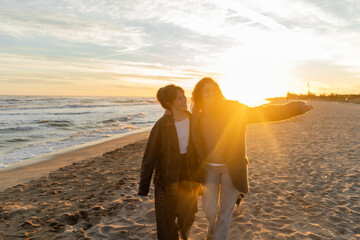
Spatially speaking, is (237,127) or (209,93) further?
(209,93)

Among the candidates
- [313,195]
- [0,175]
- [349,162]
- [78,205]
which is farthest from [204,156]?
[0,175]

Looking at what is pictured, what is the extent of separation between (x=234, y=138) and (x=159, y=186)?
1039mm

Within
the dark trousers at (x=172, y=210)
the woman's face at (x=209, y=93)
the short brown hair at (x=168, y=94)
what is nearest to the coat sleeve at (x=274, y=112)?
the woman's face at (x=209, y=93)

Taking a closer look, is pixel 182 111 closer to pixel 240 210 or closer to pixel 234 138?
pixel 234 138

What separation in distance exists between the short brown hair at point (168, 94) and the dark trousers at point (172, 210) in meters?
1.00

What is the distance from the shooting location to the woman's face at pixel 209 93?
280 cm

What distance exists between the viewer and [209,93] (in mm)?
2793

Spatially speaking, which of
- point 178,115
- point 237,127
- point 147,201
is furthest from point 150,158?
point 147,201

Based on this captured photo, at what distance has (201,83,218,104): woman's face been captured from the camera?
9.18 feet

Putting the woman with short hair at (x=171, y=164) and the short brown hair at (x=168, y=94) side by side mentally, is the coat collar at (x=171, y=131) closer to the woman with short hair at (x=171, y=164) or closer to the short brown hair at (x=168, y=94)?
the woman with short hair at (x=171, y=164)

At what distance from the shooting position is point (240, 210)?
4.72 m

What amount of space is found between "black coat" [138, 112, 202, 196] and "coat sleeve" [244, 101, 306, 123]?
76 centimetres

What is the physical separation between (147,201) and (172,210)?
2.51 m

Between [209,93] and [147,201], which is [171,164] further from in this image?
[147,201]
